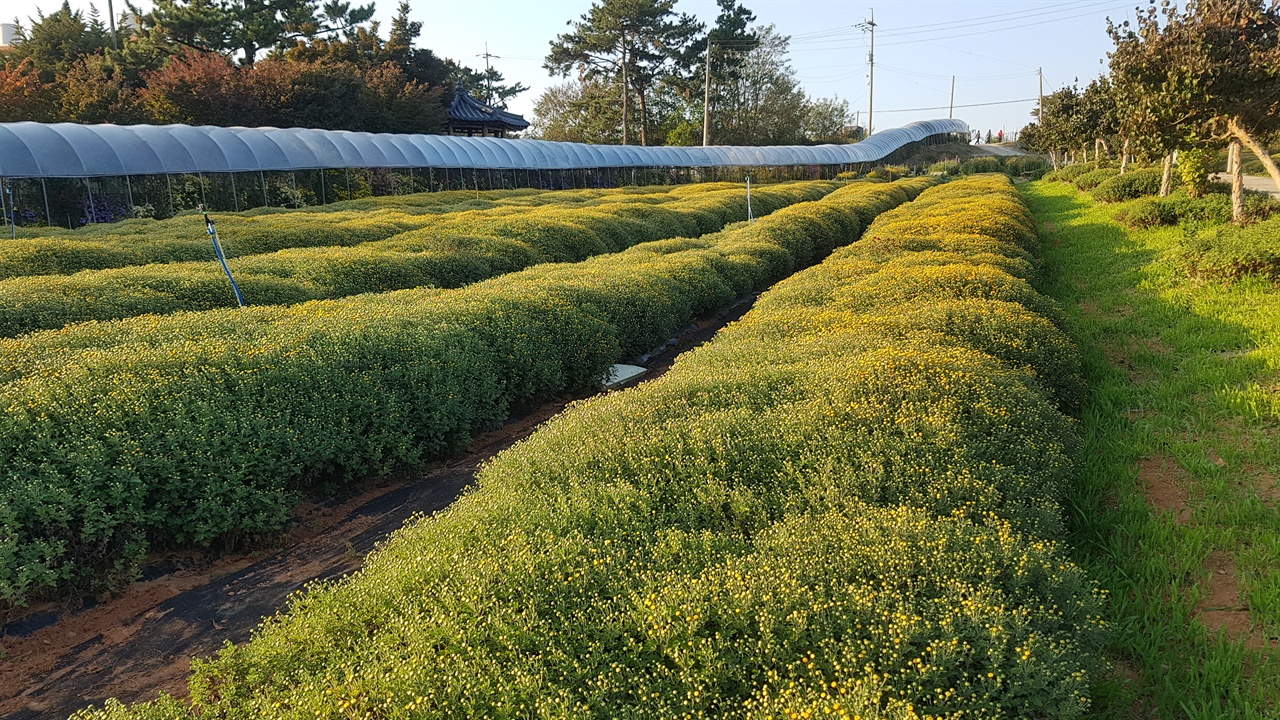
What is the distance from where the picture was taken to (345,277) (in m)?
10.6

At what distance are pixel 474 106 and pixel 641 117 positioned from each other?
46.7 ft

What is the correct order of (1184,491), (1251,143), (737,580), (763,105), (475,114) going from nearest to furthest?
(737,580), (1184,491), (1251,143), (475,114), (763,105)

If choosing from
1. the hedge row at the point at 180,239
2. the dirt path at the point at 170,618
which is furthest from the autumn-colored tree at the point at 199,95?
the dirt path at the point at 170,618

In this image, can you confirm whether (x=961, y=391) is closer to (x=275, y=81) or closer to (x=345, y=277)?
(x=345, y=277)

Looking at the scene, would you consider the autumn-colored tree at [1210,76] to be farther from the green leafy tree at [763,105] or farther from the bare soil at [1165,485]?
the green leafy tree at [763,105]

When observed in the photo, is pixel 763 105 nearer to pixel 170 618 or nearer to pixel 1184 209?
pixel 1184 209

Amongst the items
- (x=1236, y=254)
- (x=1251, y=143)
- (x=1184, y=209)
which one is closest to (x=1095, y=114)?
(x=1184, y=209)

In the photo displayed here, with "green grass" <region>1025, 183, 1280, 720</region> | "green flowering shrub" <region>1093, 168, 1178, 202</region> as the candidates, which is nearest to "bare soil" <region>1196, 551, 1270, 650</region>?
"green grass" <region>1025, 183, 1280, 720</region>

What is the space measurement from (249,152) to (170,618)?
2220cm

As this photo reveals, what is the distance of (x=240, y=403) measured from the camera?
5617mm

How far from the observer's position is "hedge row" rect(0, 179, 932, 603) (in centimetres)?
470

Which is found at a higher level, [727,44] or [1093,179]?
[727,44]

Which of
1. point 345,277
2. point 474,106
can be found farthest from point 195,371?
point 474,106

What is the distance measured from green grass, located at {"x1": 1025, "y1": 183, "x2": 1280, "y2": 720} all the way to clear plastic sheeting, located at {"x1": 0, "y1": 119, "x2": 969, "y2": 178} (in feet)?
77.4
